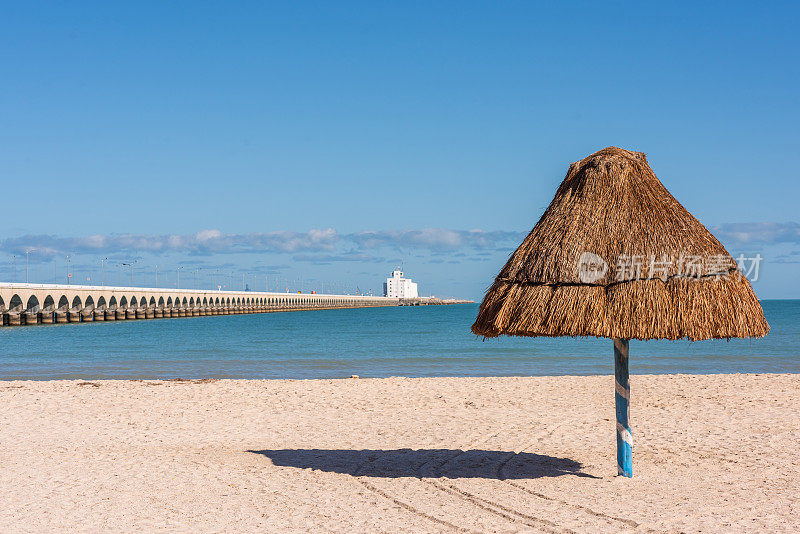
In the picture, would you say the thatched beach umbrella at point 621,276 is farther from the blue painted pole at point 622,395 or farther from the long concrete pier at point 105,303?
the long concrete pier at point 105,303

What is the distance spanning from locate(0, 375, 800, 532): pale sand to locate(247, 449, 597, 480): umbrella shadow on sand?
4 cm

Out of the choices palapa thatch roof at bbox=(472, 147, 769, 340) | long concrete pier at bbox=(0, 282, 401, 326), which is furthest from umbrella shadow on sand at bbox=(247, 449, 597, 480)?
long concrete pier at bbox=(0, 282, 401, 326)

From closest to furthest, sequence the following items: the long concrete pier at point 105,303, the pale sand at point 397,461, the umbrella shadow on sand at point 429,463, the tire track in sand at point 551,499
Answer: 1. the tire track in sand at point 551,499
2. the pale sand at point 397,461
3. the umbrella shadow on sand at point 429,463
4. the long concrete pier at point 105,303

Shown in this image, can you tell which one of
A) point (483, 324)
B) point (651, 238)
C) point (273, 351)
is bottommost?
point (273, 351)

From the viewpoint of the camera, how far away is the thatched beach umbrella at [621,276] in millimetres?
6262

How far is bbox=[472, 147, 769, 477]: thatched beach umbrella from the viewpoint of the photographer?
6.26 m

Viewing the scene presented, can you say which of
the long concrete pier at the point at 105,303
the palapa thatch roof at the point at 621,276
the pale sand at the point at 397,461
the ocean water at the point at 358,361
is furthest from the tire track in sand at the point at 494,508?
the long concrete pier at the point at 105,303

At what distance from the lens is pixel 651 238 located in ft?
21.6

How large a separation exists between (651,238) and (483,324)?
1.72 metres

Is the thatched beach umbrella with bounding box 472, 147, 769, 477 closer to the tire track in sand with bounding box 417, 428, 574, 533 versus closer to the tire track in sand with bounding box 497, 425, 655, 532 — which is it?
the tire track in sand with bounding box 497, 425, 655, 532

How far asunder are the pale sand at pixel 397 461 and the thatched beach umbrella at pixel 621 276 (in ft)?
4.67

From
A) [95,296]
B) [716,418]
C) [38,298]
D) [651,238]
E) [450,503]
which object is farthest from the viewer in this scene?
[95,296]

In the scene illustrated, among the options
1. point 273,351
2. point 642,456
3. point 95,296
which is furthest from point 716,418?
point 95,296

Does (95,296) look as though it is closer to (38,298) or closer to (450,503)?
(38,298)
